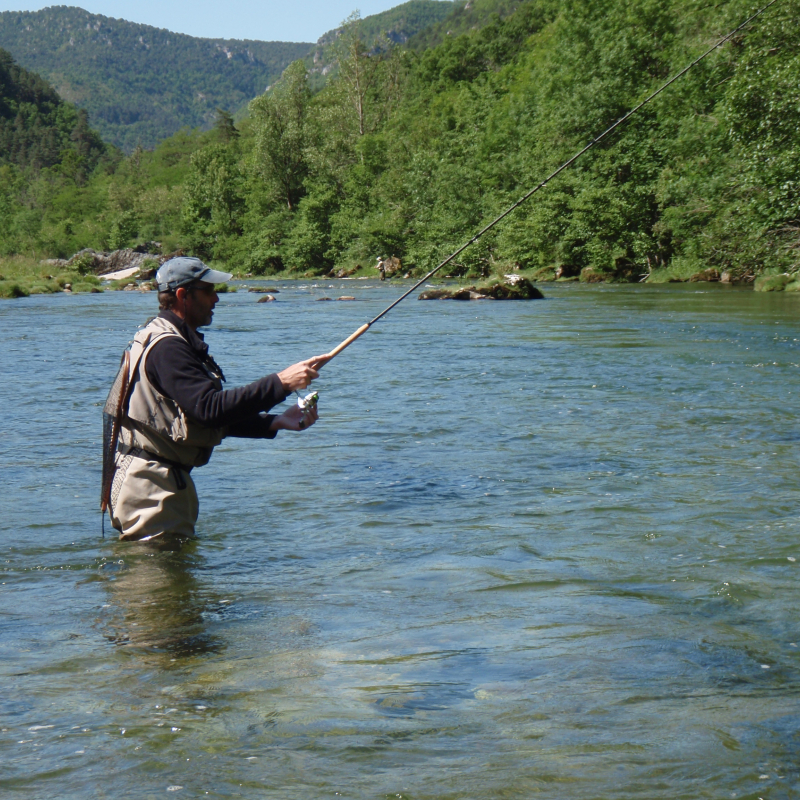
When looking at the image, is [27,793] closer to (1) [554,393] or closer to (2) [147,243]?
(1) [554,393]

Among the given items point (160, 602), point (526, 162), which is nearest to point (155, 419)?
point (160, 602)

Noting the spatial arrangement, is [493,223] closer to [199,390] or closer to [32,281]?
[199,390]

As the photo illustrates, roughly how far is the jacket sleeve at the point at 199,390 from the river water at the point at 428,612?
2.73 ft

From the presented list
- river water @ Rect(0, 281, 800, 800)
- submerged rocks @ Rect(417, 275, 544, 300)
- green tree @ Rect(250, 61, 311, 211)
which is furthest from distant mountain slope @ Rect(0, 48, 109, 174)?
river water @ Rect(0, 281, 800, 800)

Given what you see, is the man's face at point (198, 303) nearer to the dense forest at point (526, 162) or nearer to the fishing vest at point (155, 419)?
the fishing vest at point (155, 419)

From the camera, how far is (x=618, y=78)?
3794 centimetres

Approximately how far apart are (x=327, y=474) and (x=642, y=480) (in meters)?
2.22

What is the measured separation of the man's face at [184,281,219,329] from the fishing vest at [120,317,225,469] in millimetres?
123

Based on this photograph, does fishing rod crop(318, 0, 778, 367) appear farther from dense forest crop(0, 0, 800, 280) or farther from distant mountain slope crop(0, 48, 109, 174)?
distant mountain slope crop(0, 48, 109, 174)

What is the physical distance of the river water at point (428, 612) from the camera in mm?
2717

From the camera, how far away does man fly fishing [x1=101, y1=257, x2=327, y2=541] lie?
4.15m

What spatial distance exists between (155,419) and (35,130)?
195 metres

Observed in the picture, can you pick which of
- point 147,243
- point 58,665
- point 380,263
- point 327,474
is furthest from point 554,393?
point 147,243

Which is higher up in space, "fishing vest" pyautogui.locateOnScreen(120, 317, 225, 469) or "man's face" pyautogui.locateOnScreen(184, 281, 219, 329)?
"man's face" pyautogui.locateOnScreen(184, 281, 219, 329)
